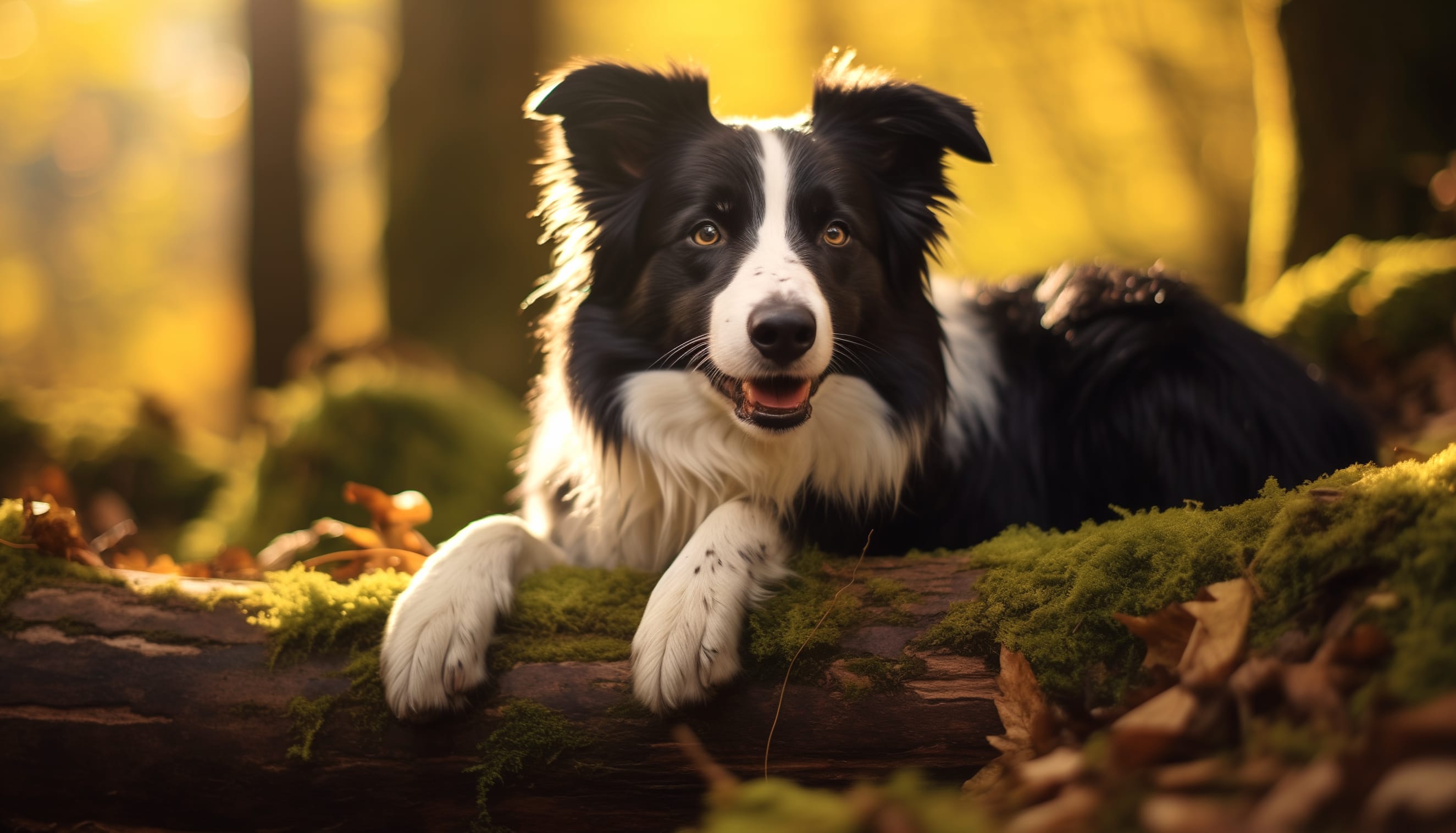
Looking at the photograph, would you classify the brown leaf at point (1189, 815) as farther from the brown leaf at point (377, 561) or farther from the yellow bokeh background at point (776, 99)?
the yellow bokeh background at point (776, 99)

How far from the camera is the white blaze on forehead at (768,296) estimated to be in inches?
106

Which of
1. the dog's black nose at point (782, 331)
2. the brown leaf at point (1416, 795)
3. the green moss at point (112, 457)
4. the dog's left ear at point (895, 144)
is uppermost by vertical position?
the dog's left ear at point (895, 144)

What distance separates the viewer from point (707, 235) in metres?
3.11

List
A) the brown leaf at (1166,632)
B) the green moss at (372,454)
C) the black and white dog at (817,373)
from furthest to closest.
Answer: the green moss at (372,454), the black and white dog at (817,373), the brown leaf at (1166,632)

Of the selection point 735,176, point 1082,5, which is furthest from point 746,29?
point 735,176

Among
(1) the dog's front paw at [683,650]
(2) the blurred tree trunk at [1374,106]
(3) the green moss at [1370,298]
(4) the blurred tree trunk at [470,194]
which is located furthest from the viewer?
(4) the blurred tree trunk at [470,194]

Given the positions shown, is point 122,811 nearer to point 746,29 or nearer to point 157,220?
point 746,29

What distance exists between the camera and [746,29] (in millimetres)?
11578

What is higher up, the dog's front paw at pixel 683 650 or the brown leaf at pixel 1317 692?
the brown leaf at pixel 1317 692

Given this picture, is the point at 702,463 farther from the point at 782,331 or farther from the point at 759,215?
the point at 759,215

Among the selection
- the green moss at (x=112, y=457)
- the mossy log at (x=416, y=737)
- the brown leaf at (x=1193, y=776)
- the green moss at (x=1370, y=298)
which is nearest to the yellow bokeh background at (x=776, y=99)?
the green moss at (x=112, y=457)

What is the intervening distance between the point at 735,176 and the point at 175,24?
19638 millimetres

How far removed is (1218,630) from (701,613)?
115 cm

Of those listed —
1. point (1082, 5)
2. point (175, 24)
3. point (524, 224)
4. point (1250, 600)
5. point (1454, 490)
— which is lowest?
point (1250, 600)
